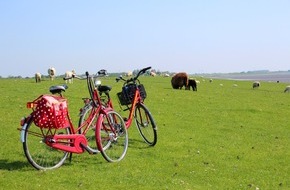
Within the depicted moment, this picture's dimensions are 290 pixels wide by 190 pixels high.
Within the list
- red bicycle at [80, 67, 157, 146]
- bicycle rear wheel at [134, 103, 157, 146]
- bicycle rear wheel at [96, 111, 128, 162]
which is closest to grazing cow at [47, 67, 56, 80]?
red bicycle at [80, 67, 157, 146]

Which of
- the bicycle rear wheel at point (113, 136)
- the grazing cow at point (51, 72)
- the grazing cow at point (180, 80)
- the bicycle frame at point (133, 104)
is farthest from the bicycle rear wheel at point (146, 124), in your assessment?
the grazing cow at point (51, 72)

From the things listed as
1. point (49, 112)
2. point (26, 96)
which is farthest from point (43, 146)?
point (26, 96)

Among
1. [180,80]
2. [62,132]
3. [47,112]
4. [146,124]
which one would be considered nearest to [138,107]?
[146,124]

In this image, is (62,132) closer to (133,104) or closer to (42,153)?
(42,153)

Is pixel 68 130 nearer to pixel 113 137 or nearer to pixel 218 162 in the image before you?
pixel 113 137

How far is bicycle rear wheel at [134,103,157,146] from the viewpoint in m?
11.4

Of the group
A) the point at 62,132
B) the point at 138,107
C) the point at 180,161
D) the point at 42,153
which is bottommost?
the point at 180,161

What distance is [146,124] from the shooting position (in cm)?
1162

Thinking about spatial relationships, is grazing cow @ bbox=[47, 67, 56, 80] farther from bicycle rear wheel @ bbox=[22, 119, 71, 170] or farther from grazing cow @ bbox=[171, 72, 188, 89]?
bicycle rear wheel @ bbox=[22, 119, 71, 170]

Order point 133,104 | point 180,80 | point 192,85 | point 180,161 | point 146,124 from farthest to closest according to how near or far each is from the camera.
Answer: point 180,80
point 192,85
point 146,124
point 133,104
point 180,161

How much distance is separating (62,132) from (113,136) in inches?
53.6

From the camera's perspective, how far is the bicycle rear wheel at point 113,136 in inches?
389

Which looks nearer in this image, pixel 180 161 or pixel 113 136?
pixel 113 136

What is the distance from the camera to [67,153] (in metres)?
9.20
